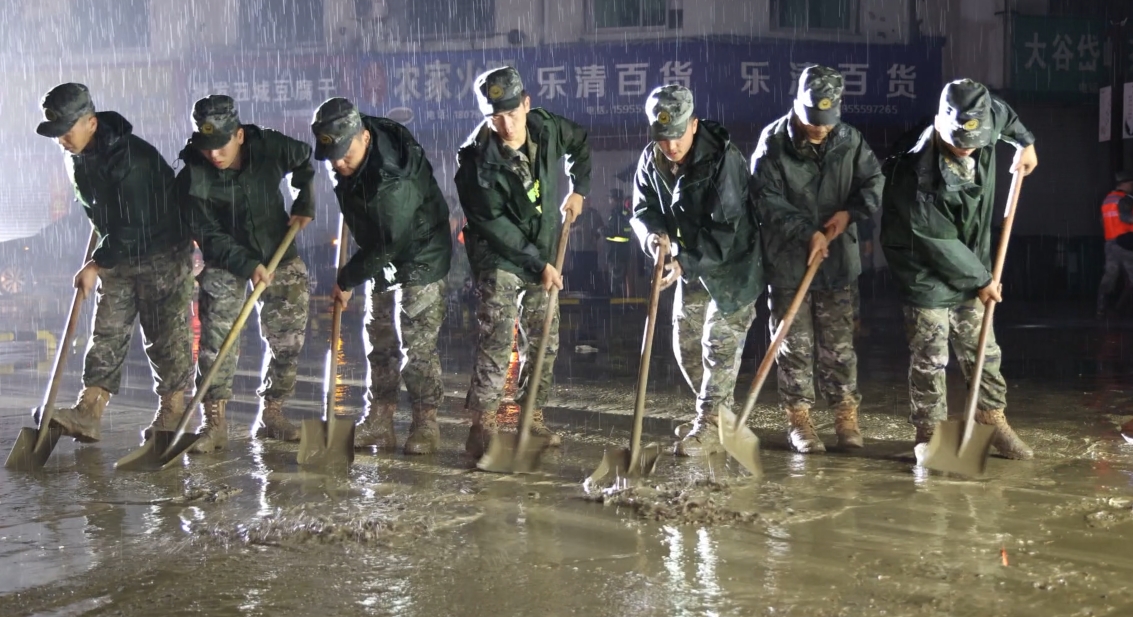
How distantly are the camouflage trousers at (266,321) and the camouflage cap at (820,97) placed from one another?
2.73 m

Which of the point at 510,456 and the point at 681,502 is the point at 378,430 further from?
the point at 681,502

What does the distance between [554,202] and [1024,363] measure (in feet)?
16.5

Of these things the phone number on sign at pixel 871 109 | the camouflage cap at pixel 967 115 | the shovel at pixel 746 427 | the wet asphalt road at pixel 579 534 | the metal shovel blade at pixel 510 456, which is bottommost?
the wet asphalt road at pixel 579 534

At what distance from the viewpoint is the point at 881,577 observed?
3.95 m

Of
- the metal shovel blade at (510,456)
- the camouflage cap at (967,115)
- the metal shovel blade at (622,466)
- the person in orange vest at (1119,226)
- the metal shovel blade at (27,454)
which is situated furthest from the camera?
the person in orange vest at (1119,226)

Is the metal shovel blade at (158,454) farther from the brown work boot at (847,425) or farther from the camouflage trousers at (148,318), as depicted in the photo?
the brown work boot at (847,425)

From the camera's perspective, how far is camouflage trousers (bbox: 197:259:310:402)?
643 cm

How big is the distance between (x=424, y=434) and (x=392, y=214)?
3.70ft

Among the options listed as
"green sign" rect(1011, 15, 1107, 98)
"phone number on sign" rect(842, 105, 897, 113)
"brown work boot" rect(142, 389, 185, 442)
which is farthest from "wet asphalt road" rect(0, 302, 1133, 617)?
"green sign" rect(1011, 15, 1107, 98)

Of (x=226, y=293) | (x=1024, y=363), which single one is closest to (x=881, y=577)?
(x=226, y=293)

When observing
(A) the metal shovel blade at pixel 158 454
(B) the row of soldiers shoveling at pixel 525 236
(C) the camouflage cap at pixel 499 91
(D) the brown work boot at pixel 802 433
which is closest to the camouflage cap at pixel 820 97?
(B) the row of soldiers shoveling at pixel 525 236

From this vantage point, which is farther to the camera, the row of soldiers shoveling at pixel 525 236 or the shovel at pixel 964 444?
the row of soldiers shoveling at pixel 525 236

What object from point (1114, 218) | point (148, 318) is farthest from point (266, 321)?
point (1114, 218)

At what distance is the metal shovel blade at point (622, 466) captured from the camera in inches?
210
